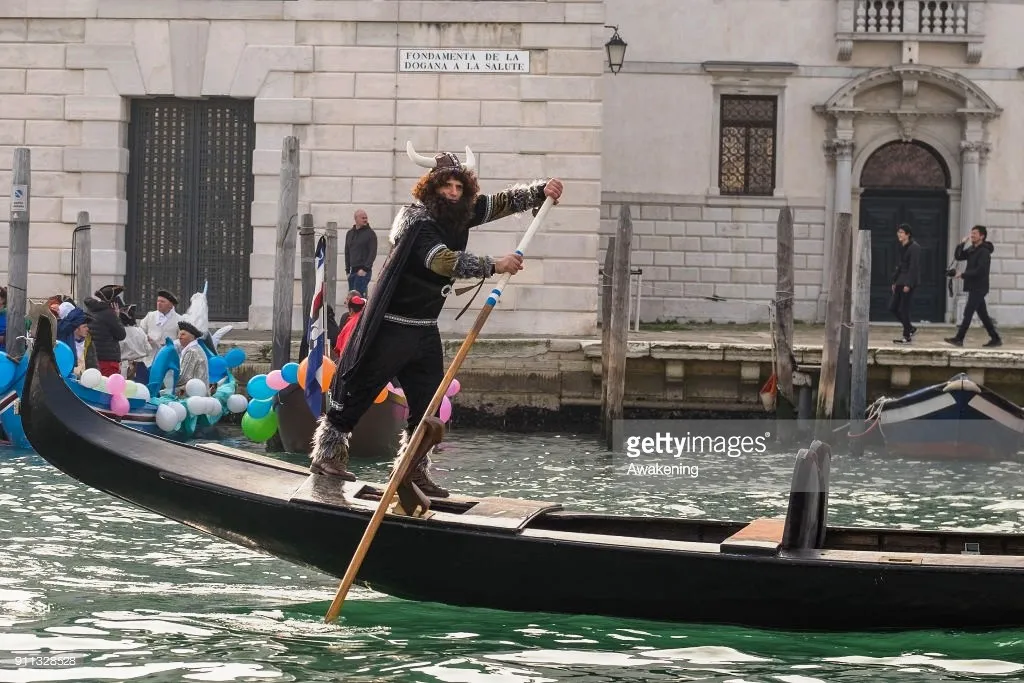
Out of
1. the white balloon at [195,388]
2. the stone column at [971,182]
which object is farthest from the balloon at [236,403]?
the stone column at [971,182]

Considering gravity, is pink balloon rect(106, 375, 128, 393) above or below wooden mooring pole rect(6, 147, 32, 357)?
below

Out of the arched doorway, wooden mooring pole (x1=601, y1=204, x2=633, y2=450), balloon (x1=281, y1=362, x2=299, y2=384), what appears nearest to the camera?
balloon (x1=281, y1=362, x2=299, y2=384)

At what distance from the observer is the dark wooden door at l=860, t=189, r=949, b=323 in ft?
70.4

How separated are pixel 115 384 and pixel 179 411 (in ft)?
2.02

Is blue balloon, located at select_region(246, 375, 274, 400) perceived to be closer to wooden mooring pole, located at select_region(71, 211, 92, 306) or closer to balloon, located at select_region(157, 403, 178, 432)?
balloon, located at select_region(157, 403, 178, 432)

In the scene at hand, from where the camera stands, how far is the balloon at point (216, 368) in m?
13.8

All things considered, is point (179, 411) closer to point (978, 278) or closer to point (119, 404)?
point (119, 404)

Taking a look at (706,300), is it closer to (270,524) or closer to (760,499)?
(760,499)

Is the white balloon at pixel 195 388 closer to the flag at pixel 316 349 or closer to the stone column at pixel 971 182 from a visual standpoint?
the flag at pixel 316 349

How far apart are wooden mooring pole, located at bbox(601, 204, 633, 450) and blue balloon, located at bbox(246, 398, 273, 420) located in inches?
115

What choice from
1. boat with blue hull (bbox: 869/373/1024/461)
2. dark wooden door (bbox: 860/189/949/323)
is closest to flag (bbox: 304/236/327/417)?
boat with blue hull (bbox: 869/373/1024/461)

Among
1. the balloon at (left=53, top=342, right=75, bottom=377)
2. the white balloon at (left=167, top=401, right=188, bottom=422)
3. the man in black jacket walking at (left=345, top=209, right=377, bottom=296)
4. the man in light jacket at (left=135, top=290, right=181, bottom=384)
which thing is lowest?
the white balloon at (left=167, top=401, right=188, bottom=422)

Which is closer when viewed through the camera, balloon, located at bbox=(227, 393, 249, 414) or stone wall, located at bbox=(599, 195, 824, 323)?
balloon, located at bbox=(227, 393, 249, 414)

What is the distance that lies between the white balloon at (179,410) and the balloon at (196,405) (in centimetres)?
11
